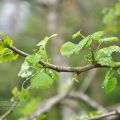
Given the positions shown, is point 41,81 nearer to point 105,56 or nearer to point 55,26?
point 105,56

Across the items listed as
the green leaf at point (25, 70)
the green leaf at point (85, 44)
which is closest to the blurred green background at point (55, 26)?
the green leaf at point (25, 70)

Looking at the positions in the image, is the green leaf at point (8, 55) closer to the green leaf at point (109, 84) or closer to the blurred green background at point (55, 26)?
the green leaf at point (109, 84)

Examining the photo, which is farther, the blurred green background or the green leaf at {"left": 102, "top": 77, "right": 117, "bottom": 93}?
the blurred green background

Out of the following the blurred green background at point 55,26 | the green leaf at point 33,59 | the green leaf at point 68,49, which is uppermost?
the blurred green background at point 55,26

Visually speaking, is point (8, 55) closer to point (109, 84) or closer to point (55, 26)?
point (109, 84)

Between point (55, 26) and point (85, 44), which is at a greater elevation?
point (55, 26)

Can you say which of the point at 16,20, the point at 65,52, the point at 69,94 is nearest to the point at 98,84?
the point at 69,94

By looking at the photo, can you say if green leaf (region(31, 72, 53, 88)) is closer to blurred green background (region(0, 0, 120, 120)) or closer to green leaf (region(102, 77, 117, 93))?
green leaf (region(102, 77, 117, 93))

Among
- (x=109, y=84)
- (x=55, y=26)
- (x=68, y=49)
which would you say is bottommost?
(x=109, y=84)

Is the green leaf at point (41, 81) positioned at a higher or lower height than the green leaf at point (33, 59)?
lower

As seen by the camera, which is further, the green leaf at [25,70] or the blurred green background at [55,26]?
the blurred green background at [55,26]

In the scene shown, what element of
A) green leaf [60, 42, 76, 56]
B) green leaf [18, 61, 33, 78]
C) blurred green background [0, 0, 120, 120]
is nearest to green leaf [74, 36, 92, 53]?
green leaf [60, 42, 76, 56]

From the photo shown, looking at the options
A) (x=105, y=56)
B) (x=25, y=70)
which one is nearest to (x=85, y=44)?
(x=105, y=56)

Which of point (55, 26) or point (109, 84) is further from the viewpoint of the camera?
point (55, 26)
